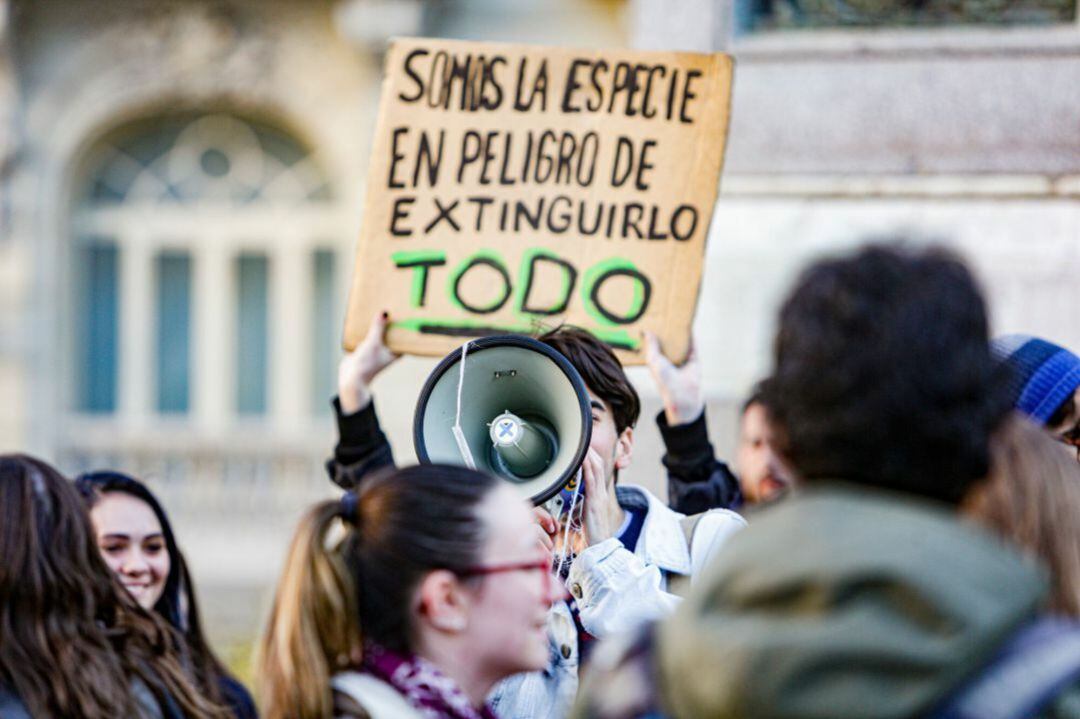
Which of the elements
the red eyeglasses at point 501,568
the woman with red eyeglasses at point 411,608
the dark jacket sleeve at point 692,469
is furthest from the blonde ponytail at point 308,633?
the dark jacket sleeve at point 692,469

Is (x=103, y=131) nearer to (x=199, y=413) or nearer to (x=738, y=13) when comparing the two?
(x=199, y=413)

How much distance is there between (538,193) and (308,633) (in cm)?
175

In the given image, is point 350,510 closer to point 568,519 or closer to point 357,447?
point 568,519

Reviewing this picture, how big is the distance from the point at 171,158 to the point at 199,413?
1536mm

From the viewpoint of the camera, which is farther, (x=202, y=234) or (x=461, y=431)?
(x=202, y=234)

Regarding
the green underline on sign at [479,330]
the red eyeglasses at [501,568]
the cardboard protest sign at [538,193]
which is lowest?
the red eyeglasses at [501,568]

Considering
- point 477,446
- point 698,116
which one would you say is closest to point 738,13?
point 698,116

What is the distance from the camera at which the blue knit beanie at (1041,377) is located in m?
2.70

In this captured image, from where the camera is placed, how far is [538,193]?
3.45 metres

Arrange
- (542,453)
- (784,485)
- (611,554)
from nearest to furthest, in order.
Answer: (611,554), (542,453), (784,485)

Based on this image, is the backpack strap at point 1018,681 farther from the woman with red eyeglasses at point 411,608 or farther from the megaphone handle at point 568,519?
the megaphone handle at point 568,519

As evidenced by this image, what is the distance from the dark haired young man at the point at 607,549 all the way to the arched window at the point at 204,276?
6.46 metres

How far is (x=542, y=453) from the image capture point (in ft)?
9.12

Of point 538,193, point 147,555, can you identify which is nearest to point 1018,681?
point 538,193
